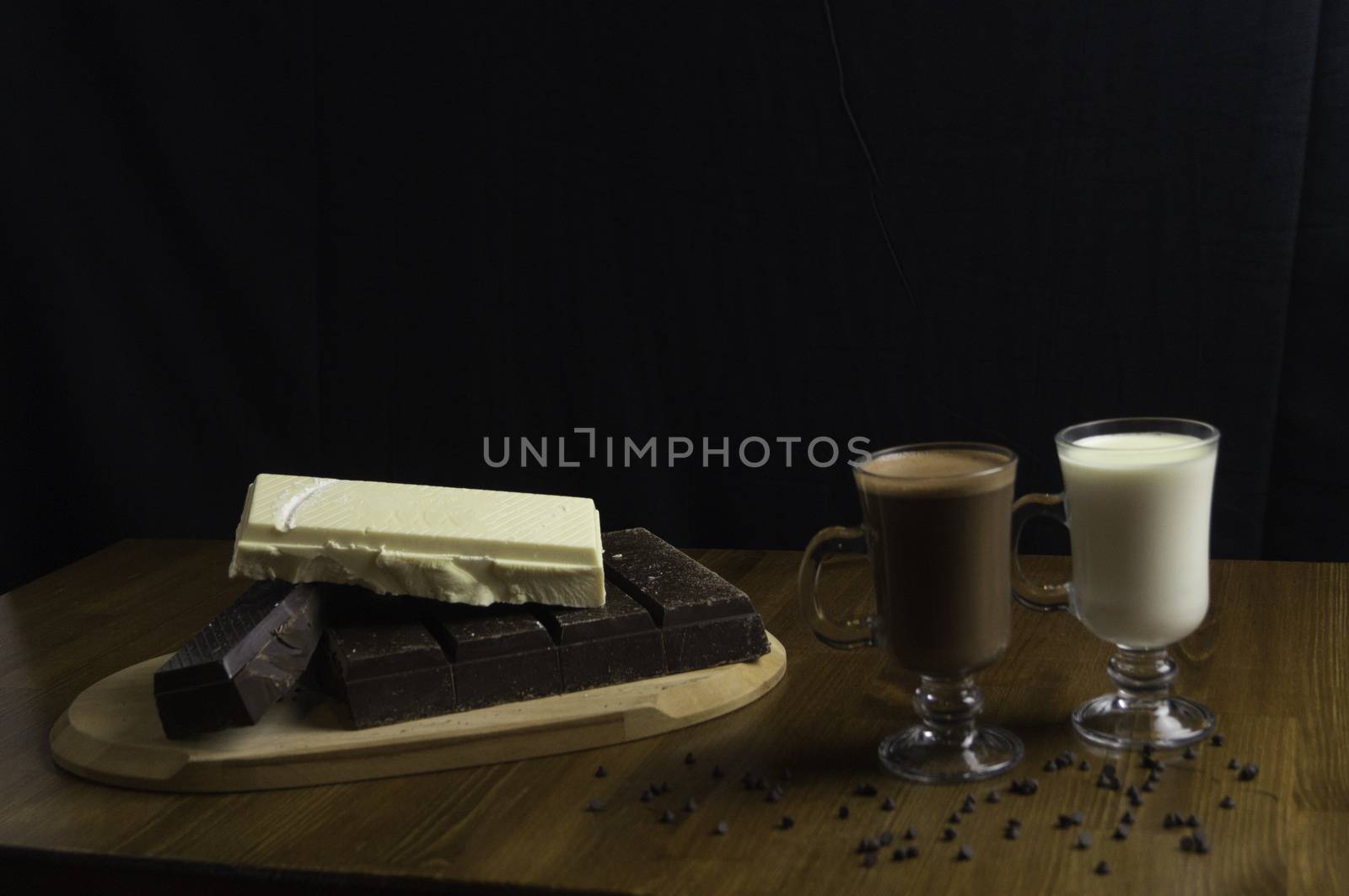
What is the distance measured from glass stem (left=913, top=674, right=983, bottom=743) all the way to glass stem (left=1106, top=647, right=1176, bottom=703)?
0.14m

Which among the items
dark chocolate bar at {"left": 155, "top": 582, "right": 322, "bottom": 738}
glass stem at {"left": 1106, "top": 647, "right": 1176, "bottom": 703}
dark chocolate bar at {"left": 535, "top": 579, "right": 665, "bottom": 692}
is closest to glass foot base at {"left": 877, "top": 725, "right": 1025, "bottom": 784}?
glass stem at {"left": 1106, "top": 647, "right": 1176, "bottom": 703}

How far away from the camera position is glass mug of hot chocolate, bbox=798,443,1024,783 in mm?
1047

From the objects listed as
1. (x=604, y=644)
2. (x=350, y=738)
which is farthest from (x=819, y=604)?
(x=350, y=738)

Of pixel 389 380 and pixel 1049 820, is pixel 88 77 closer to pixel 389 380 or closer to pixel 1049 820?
pixel 389 380

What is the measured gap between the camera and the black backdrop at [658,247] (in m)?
2.24

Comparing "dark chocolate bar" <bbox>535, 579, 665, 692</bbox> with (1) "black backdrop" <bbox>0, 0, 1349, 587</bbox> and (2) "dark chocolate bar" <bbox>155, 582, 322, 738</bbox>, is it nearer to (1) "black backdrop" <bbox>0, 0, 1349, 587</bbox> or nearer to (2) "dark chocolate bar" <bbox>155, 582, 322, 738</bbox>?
(2) "dark chocolate bar" <bbox>155, 582, 322, 738</bbox>

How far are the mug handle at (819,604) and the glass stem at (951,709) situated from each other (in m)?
0.06

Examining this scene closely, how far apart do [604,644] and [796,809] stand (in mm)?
278

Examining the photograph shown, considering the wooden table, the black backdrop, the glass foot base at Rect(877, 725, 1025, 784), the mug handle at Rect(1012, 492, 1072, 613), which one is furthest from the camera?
the black backdrop

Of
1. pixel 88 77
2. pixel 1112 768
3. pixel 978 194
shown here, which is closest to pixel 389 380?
pixel 88 77

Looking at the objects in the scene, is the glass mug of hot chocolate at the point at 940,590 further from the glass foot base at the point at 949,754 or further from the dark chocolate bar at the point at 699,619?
the dark chocolate bar at the point at 699,619

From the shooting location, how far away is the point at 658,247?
98.3 inches

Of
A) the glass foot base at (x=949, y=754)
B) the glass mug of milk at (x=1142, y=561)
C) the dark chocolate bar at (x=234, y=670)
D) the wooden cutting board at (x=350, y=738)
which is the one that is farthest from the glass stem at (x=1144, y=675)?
the dark chocolate bar at (x=234, y=670)

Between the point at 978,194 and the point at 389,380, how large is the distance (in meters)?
1.14
